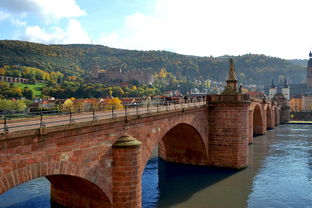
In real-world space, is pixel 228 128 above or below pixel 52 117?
below

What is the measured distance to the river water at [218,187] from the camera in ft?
69.1

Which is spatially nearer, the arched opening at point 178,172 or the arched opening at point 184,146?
the arched opening at point 178,172

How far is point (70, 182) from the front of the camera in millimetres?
15930

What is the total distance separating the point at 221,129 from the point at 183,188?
309 inches

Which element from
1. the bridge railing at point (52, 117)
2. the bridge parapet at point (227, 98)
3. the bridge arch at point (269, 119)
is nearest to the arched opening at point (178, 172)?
the bridge parapet at point (227, 98)

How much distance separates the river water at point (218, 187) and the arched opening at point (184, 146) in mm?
867

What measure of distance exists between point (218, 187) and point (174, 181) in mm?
3942

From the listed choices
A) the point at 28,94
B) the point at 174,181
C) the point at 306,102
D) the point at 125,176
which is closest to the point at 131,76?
the point at 28,94

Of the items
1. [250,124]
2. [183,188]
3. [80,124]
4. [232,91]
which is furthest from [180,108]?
[250,124]

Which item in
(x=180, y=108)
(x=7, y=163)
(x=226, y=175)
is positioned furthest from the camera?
(x=226, y=175)

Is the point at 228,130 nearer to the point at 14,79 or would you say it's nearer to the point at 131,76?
the point at 14,79

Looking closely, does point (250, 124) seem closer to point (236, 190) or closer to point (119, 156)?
point (236, 190)

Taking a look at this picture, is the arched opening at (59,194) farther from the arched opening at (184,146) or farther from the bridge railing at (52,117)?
the arched opening at (184,146)

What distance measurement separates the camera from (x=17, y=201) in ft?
66.2
